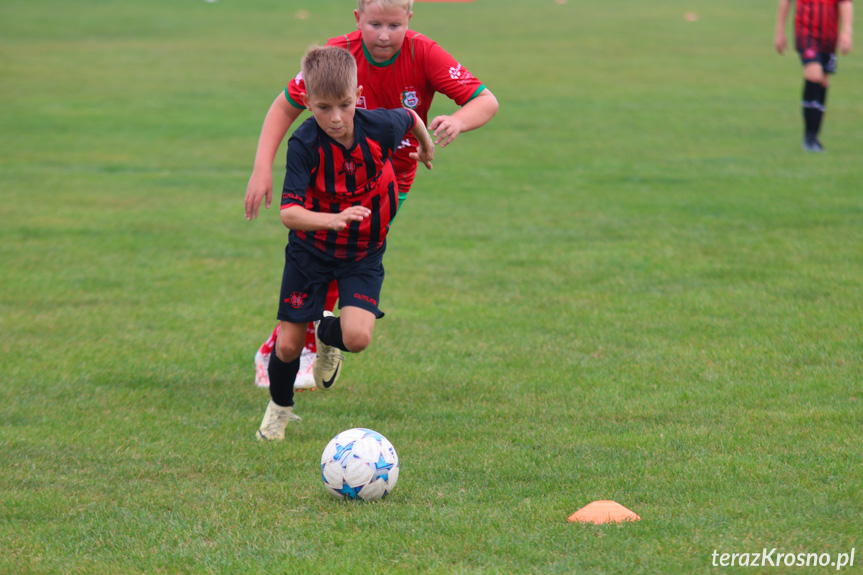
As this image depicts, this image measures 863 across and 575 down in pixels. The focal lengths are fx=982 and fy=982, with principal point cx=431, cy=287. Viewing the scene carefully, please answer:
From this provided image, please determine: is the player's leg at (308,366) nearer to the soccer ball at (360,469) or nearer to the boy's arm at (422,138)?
the boy's arm at (422,138)

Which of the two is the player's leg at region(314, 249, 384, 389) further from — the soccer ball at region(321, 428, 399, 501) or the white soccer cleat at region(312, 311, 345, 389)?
the soccer ball at region(321, 428, 399, 501)

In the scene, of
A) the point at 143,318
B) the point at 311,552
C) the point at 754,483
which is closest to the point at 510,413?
the point at 754,483

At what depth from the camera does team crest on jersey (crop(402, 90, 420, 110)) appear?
4936 millimetres

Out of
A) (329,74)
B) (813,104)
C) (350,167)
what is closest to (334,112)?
(329,74)

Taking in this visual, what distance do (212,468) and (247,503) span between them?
49 centimetres

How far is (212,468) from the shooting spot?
4.26 meters

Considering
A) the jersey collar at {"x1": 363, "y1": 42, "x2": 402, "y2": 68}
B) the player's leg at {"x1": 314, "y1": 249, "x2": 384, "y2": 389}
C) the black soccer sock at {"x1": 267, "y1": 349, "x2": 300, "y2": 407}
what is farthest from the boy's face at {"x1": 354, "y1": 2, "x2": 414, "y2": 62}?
the black soccer sock at {"x1": 267, "y1": 349, "x2": 300, "y2": 407}

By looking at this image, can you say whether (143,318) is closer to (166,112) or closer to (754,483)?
(754,483)

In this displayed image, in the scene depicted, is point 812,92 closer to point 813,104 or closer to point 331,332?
point 813,104

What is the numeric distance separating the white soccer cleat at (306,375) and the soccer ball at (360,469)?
1.49 m

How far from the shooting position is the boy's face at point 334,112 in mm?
4117

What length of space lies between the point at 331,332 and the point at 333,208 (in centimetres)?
64

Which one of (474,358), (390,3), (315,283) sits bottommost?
(474,358)

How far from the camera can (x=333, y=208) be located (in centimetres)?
445
